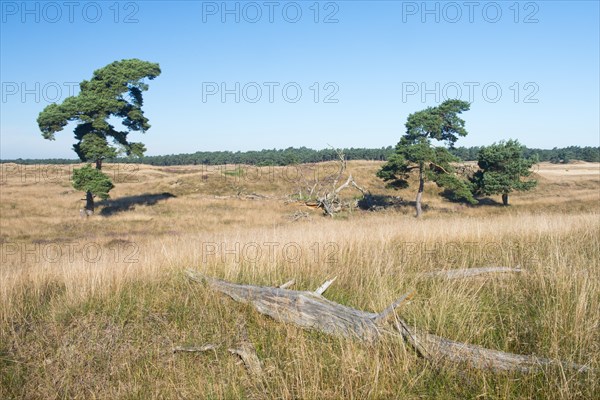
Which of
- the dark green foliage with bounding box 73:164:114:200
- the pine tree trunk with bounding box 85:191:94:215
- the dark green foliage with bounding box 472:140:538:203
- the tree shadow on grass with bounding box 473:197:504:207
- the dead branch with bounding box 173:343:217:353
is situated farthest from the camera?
the tree shadow on grass with bounding box 473:197:504:207

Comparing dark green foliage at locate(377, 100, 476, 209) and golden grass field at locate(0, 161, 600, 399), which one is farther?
dark green foliage at locate(377, 100, 476, 209)

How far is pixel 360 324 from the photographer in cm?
371

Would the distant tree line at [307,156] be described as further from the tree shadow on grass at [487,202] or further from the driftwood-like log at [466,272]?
the driftwood-like log at [466,272]

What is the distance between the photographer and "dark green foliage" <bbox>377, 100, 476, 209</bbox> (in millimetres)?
27688

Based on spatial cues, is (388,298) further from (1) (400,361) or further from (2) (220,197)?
(2) (220,197)

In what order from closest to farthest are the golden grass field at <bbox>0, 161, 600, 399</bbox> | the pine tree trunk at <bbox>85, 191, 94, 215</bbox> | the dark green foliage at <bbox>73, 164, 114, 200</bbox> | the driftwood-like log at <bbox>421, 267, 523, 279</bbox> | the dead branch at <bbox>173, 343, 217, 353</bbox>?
the golden grass field at <bbox>0, 161, 600, 399</bbox>, the dead branch at <bbox>173, 343, 217, 353</bbox>, the driftwood-like log at <bbox>421, 267, 523, 279</bbox>, the dark green foliage at <bbox>73, 164, 114, 200</bbox>, the pine tree trunk at <bbox>85, 191, 94, 215</bbox>

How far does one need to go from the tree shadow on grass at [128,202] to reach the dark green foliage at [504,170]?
29.5 meters

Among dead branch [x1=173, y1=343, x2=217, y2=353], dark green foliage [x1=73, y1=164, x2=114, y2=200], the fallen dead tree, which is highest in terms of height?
dark green foliage [x1=73, y1=164, x2=114, y2=200]

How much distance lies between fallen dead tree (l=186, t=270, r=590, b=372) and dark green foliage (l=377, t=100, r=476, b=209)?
2514 centimetres

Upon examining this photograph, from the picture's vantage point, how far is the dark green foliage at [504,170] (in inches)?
1340

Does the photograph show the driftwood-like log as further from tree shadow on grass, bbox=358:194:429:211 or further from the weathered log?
tree shadow on grass, bbox=358:194:429:211

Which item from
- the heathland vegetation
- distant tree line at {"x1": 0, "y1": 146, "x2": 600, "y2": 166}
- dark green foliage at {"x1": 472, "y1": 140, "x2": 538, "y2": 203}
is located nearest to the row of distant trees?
dark green foliage at {"x1": 472, "y1": 140, "x2": 538, "y2": 203}

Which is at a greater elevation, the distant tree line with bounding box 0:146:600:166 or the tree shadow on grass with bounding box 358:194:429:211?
the distant tree line with bounding box 0:146:600:166

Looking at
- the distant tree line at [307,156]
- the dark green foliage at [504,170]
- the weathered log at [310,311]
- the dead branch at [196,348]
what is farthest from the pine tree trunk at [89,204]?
the distant tree line at [307,156]
